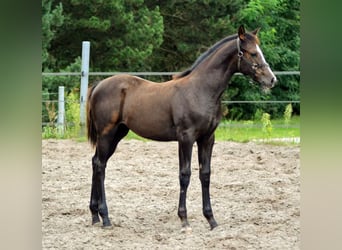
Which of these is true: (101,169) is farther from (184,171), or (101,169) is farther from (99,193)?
(184,171)

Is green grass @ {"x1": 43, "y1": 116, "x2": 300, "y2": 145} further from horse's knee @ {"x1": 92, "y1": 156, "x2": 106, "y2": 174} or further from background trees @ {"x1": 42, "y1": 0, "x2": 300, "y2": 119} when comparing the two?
horse's knee @ {"x1": 92, "y1": 156, "x2": 106, "y2": 174}

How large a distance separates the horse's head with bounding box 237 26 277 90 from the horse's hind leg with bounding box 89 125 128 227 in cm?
93

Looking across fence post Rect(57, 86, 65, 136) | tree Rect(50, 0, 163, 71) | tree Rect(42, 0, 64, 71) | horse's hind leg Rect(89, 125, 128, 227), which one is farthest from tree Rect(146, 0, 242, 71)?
horse's hind leg Rect(89, 125, 128, 227)

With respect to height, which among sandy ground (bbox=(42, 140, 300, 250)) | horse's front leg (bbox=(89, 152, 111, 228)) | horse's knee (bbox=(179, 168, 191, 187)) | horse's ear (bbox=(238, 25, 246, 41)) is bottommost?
sandy ground (bbox=(42, 140, 300, 250))

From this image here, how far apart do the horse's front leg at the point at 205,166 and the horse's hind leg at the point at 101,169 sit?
22.2 inches

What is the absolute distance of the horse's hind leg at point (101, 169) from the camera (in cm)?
329

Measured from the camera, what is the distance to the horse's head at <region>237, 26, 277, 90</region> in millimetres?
2953

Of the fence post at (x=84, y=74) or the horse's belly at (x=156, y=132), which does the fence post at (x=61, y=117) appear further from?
the horse's belly at (x=156, y=132)

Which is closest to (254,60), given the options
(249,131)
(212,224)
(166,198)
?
→ (212,224)

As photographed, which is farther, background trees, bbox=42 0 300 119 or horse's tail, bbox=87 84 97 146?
background trees, bbox=42 0 300 119

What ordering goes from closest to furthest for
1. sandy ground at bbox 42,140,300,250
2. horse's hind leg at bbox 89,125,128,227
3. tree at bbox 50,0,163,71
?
sandy ground at bbox 42,140,300,250 < horse's hind leg at bbox 89,125,128,227 < tree at bbox 50,0,163,71
